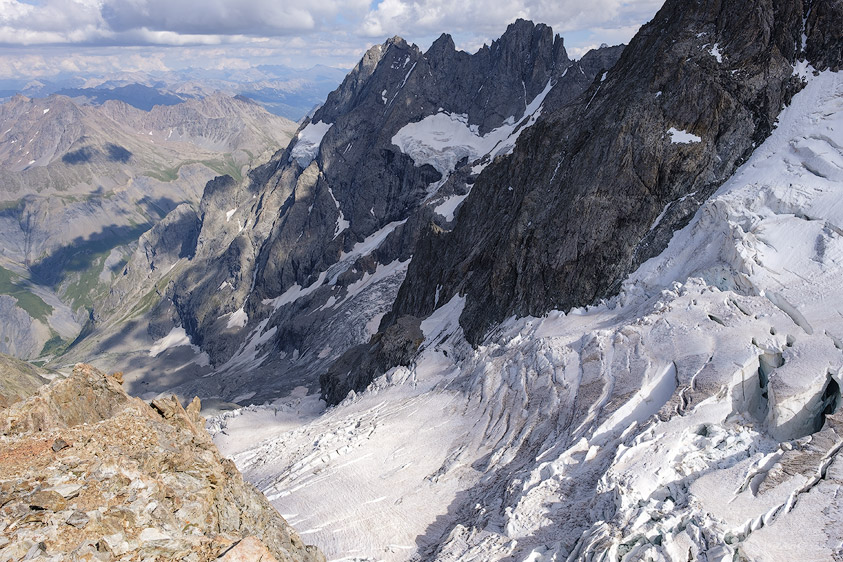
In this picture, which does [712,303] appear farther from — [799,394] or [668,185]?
[668,185]

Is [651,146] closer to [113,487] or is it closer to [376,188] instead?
[113,487]

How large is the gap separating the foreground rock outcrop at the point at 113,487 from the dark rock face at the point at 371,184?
104 meters

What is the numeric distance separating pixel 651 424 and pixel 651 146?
26261mm

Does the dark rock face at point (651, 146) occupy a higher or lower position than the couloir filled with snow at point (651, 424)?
higher

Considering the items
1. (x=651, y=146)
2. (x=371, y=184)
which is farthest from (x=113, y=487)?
(x=371, y=184)

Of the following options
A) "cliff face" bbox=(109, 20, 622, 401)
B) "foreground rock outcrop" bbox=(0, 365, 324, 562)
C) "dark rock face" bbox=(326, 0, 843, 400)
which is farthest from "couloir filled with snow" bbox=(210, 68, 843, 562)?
"cliff face" bbox=(109, 20, 622, 401)

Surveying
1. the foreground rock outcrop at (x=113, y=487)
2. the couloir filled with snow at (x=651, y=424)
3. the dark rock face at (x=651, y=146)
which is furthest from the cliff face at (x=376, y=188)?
the foreground rock outcrop at (x=113, y=487)

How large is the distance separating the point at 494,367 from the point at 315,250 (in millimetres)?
124912

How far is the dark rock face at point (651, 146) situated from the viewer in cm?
4059

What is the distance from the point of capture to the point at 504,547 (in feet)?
73.2

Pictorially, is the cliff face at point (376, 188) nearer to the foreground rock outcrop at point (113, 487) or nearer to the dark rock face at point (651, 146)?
the dark rock face at point (651, 146)

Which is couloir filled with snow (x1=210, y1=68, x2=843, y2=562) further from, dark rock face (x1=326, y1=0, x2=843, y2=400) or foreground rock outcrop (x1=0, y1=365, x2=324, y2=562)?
foreground rock outcrop (x1=0, y1=365, x2=324, y2=562)

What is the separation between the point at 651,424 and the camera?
24.5 meters

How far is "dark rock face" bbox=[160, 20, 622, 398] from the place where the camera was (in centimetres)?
13175
